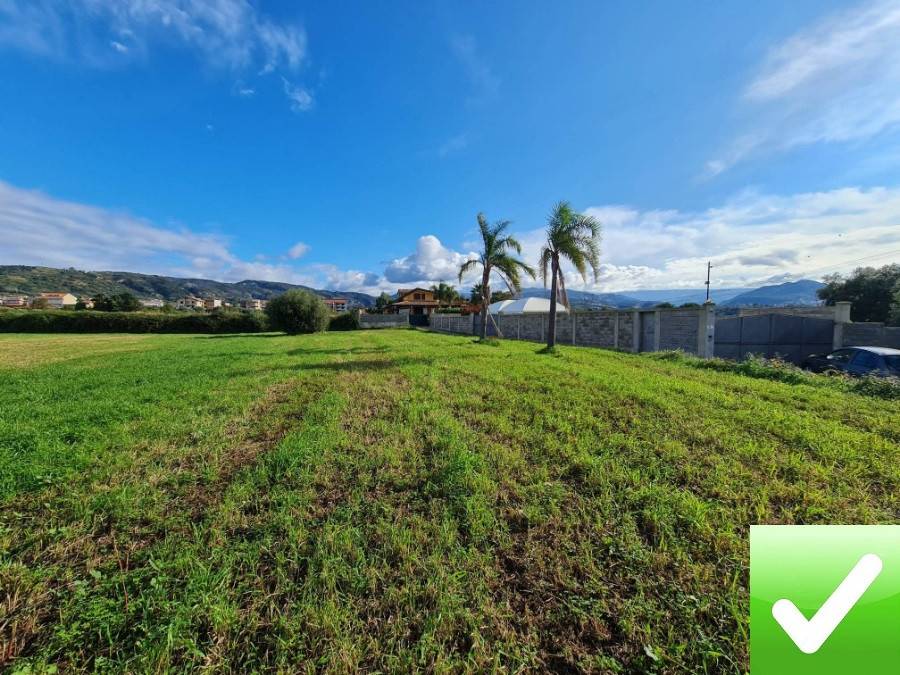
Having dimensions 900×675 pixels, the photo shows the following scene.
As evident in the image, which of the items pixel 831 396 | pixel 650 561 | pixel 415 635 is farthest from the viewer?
pixel 831 396

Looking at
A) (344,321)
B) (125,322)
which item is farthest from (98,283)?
(344,321)

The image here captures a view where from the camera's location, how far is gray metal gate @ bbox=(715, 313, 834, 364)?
39.4 feet

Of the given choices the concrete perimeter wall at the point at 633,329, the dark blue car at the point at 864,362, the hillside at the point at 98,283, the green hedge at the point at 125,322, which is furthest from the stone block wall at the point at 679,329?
the hillside at the point at 98,283

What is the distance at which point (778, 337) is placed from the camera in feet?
39.7

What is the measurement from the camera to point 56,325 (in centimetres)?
3105

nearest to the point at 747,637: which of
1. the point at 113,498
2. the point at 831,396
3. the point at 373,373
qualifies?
the point at 113,498

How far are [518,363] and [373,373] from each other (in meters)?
4.07

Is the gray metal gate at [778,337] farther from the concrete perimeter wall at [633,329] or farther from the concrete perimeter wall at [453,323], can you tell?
the concrete perimeter wall at [453,323]

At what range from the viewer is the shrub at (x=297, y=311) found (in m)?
26.0

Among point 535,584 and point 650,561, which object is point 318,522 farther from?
point 650,561

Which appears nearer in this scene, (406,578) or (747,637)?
(747,637)

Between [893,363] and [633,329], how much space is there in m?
6.45

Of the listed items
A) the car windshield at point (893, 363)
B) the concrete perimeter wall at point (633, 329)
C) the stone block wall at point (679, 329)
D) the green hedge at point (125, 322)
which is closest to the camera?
the car windshield at point (893, 363)

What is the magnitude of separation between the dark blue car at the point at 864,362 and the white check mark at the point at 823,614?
876 centimetres
